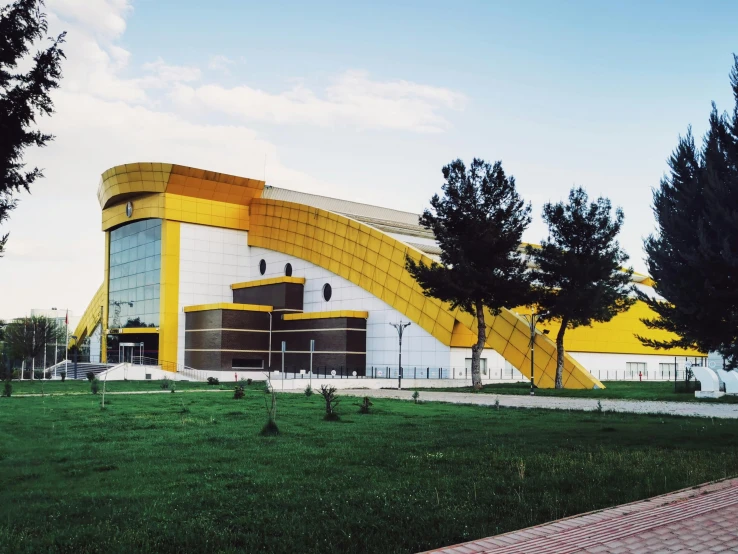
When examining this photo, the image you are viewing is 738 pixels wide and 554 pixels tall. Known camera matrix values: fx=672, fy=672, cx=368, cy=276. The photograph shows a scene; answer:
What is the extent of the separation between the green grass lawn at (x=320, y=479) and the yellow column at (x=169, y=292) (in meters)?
46.7

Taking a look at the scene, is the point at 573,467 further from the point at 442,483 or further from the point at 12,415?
the point at 12,415

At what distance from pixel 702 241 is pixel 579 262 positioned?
29041mm

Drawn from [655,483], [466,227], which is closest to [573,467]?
[655,483]

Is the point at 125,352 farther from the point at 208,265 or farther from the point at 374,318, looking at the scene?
the point at 374,318

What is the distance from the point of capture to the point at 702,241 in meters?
12.6

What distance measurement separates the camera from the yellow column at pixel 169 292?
63.7m

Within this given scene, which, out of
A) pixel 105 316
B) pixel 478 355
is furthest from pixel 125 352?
pixel 478 355

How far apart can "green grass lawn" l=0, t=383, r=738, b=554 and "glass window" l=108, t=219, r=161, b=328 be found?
5000 centimetres

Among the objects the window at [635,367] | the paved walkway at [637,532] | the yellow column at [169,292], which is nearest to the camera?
the paved walkway at [637,532]

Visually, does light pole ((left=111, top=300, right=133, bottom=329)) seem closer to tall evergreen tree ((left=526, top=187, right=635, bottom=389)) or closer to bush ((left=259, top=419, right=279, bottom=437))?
tall evergreen tree ((left=526, top=187, right=635, bottom=389))

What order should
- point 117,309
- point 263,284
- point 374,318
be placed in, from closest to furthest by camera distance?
point 374,318 → point 263,284 → point 117,309

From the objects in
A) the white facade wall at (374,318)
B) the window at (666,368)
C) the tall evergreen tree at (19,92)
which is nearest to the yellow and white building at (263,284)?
the white facade wall at (374,318)

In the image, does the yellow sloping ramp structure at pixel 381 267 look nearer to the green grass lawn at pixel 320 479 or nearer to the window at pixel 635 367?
Result: the window at pixel 635 367

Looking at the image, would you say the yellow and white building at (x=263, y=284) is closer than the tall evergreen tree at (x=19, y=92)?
No
